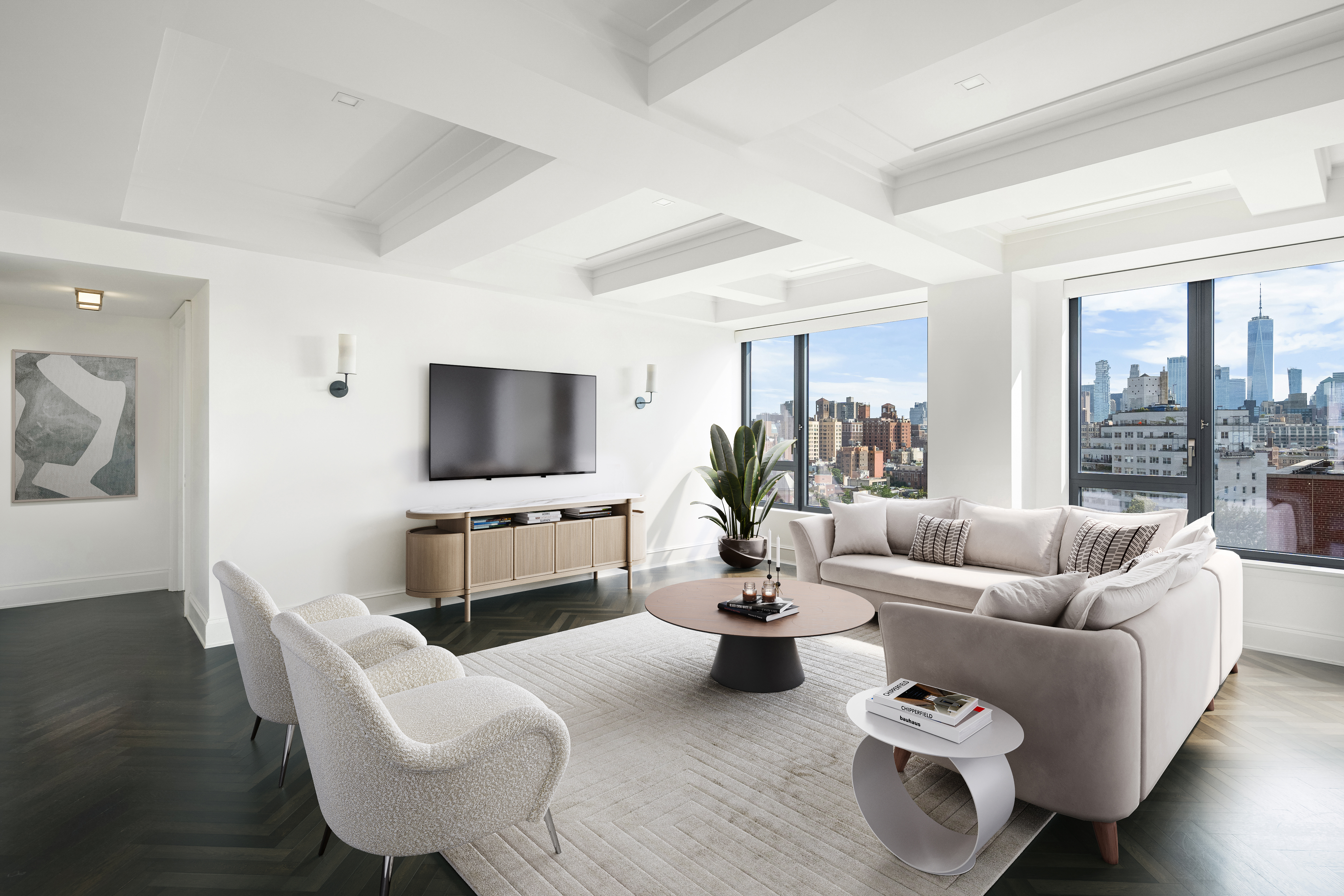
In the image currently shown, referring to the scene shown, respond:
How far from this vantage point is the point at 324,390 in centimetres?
448

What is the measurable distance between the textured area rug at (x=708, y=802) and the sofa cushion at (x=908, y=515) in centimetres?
139

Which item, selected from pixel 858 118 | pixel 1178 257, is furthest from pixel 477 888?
pixel 1178 257

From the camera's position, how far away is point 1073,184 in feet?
10.5

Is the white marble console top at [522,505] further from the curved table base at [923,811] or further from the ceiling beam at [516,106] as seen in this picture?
the curved table base at [923,811]

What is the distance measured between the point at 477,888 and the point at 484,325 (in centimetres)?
409

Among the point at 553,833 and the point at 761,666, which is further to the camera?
the point at 761,666

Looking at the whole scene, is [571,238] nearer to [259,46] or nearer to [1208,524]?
[259,46]

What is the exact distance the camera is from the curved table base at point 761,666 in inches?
130

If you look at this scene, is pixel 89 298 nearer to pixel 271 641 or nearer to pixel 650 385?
pixel 271 641

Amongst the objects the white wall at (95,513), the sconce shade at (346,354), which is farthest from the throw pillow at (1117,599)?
the white wall at (95,513)

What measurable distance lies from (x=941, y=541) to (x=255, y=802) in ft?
12.7

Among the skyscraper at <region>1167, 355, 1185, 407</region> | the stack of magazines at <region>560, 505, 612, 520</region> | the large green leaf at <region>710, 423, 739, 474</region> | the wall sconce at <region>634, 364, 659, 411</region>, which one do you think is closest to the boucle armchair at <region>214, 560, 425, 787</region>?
the stack of magazines at <region>560, 505, 612, 520</region>

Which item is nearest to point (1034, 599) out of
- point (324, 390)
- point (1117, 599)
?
point (1117, 599)

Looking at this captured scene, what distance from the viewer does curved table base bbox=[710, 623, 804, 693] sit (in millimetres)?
3314
